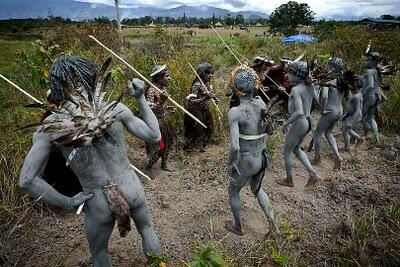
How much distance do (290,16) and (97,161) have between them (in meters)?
37.5

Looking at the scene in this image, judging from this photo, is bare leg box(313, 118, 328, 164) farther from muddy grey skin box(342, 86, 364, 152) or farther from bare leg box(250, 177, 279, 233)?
bare leg box(250, 177, 279, 233)

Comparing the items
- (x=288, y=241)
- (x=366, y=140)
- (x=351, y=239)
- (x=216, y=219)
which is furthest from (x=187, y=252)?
(x=366, y=140)

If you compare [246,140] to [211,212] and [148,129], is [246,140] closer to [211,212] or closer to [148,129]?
[211,212]

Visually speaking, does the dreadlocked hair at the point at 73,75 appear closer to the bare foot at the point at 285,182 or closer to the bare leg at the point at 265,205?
the bare leg at the point at 265,205

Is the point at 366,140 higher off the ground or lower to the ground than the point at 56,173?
lower

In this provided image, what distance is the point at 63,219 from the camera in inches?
180

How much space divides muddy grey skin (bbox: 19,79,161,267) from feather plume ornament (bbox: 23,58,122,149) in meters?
0.14

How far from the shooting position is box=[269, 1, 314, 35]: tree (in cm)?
3638

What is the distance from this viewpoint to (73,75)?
2287mm

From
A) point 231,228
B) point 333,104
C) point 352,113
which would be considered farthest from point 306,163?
point 352,113

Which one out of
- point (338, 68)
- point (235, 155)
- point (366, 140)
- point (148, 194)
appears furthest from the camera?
point (366, 140)

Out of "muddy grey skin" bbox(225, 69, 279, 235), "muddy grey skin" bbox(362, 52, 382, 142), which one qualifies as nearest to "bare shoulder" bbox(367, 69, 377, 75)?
"muddy grey skin" bbox(362, 52, 382, 142)

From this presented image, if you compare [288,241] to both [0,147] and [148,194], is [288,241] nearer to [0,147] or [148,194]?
[148,194]

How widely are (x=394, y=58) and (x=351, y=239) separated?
8.50m
